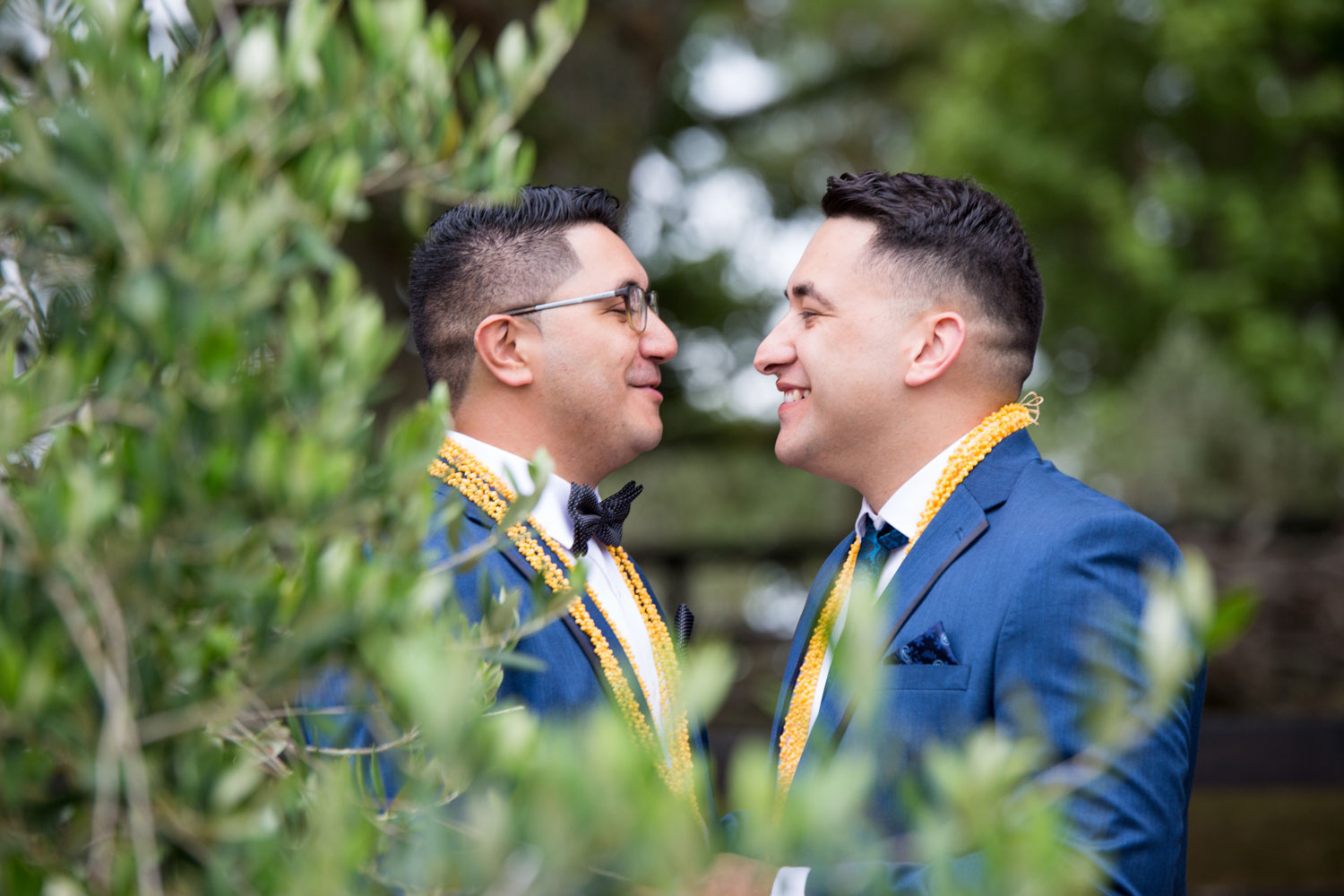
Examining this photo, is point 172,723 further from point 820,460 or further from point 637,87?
point 637,87

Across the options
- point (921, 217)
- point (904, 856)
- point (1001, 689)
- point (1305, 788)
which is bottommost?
point (1305, 788)

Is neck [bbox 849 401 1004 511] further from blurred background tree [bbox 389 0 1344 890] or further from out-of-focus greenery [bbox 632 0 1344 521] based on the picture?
out-of-focus greenery [bbox 632 0 1344 521]

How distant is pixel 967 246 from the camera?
10.9ft

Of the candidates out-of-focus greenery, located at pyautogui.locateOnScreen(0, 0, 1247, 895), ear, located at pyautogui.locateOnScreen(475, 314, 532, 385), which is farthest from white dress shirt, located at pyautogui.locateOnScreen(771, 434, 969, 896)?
out-of-focus greenery, located at pyautogui.locateOnScreen(0, 0, 1247, 895)

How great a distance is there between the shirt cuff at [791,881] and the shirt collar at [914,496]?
1.05m

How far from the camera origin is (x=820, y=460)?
11.0 ft

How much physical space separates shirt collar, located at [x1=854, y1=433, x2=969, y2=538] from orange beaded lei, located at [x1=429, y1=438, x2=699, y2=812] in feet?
2.21

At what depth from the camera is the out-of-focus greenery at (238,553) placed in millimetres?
977

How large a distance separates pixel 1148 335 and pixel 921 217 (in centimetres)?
1253

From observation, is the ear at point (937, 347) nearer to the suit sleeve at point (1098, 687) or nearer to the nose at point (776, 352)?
the nose at point (776, 352)

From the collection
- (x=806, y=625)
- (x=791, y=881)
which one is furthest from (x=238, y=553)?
(x=806, y=625)

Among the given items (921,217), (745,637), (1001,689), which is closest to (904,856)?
(1001,689)

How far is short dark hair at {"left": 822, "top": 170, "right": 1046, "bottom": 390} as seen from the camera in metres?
3.30

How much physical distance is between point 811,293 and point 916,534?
722 mm
